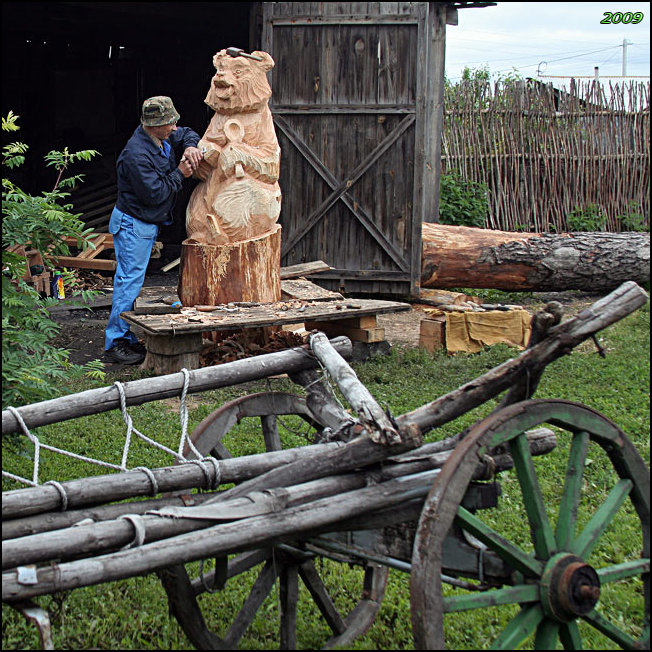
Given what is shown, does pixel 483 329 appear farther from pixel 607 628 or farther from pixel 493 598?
pixel 493 598

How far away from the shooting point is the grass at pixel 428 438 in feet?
10.6

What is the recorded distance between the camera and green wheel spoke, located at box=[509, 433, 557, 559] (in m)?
2.55

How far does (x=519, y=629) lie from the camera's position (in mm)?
2443

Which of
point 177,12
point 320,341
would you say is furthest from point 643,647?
point 177,12

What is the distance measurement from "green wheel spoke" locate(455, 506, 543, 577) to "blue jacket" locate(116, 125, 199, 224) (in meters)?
5.02

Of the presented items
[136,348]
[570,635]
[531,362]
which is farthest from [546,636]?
[136,348]

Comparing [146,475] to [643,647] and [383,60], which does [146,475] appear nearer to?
[643,647]

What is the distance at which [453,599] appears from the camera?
233 centimetres

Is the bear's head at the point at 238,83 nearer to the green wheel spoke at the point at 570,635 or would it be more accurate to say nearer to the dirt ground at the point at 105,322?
the dirt ground at the point at 105,322

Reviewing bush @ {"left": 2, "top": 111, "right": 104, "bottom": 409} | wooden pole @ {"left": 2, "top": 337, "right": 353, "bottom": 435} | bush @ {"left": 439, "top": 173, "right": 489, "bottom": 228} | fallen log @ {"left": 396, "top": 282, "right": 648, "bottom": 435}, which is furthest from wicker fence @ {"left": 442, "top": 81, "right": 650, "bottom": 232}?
fallen log @ {"left": 396, "top": 282, "right": 648, "bottom": 435}

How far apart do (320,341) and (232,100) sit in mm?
3970

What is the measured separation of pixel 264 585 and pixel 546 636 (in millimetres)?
1030

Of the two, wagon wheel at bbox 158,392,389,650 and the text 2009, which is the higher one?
the text 2009

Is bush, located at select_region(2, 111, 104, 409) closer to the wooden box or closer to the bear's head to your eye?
the bear's head
